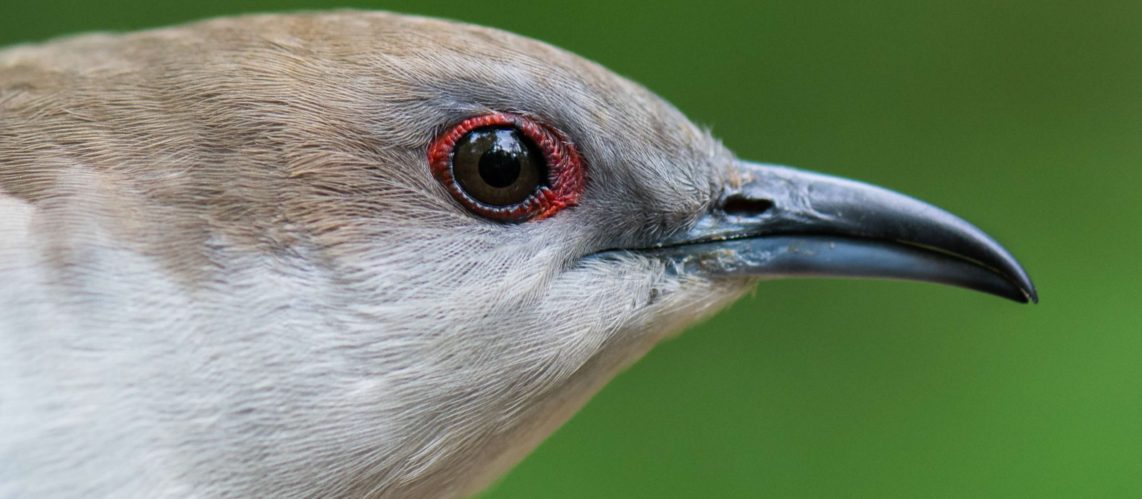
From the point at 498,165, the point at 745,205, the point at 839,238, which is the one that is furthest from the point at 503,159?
the point at 839,238

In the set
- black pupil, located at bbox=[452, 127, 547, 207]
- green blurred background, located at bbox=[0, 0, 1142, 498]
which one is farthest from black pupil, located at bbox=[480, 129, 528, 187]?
green blurred background, located at bbox=[0, 0, 1142, 498]

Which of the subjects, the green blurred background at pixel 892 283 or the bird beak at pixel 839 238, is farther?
the green blurred background at pixel 892 283

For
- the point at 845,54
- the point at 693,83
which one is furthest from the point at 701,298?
the point at 845,54

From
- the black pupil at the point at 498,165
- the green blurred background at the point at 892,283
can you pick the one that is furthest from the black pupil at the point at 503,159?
the green blurred background at the point at 892,283

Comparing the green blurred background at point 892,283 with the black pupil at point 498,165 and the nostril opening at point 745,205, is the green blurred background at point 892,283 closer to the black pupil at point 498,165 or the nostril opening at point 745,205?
the nostril opening at point 745,205

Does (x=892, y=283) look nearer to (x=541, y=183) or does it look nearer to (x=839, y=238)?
(x=839, y=238)

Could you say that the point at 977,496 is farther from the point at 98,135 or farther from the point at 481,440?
the point at 98,135
